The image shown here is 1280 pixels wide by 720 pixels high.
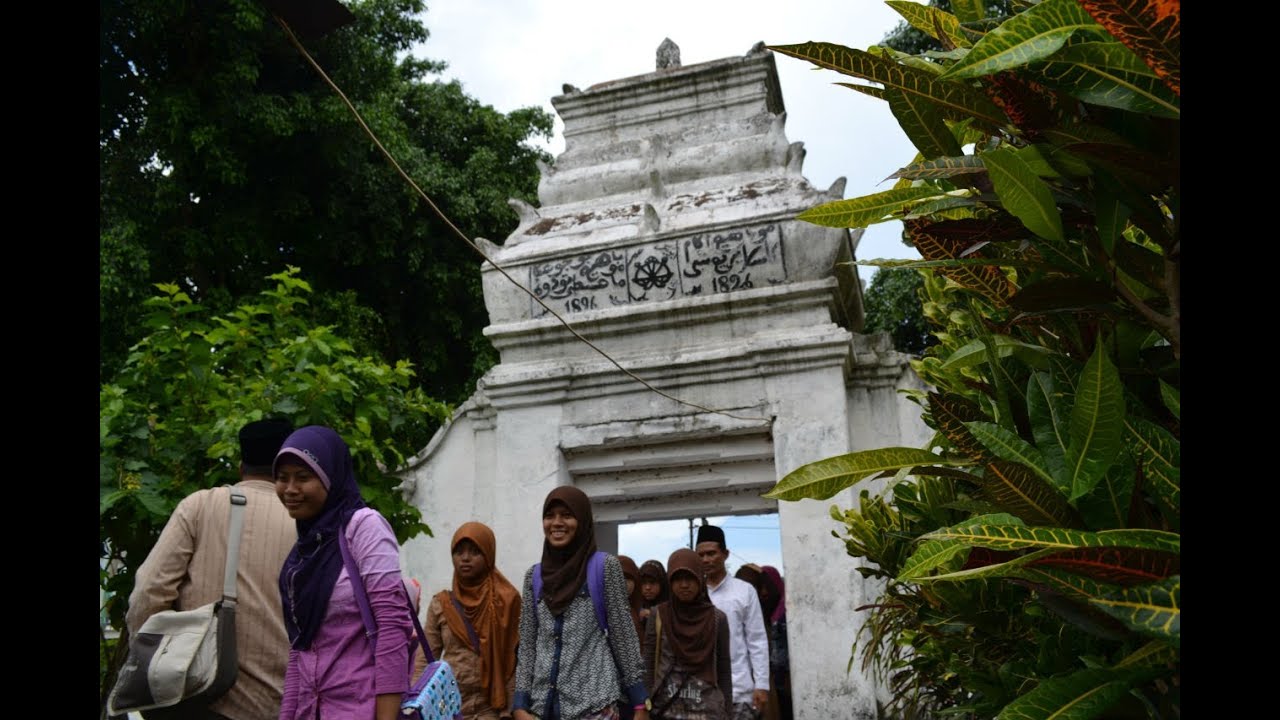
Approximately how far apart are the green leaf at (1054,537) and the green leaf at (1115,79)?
0.51 metres

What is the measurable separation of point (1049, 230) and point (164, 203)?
431 inches

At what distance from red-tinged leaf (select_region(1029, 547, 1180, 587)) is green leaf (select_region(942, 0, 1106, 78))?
0.57m

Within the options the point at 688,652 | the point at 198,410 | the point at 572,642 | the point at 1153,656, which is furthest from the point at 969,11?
the point at 198,410

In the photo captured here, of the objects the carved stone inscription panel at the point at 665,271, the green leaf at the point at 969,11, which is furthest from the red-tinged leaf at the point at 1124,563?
the carved stone inscription panel at the point at 665,271

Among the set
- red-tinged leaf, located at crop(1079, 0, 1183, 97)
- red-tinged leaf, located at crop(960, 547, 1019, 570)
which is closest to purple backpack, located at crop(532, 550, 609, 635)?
red-tinged leaf, located at crop(960, 547, 1019, 570)

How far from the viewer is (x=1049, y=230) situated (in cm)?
135

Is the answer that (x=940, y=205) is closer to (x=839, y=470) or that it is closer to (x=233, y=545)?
(x=839, y=470)

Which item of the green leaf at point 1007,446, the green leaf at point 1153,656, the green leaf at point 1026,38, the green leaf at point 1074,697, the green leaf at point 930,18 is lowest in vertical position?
the green leaf at point 1074,697

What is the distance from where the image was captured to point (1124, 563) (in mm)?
1141

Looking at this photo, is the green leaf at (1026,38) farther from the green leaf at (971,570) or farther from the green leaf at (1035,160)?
the green leaf at (971,570)

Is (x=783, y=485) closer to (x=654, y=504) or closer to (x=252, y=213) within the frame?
(x=654, y=504)

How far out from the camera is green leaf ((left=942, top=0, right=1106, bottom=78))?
120 cm

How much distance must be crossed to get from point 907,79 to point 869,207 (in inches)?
9.2

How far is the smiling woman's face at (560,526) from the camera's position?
4332 mm
